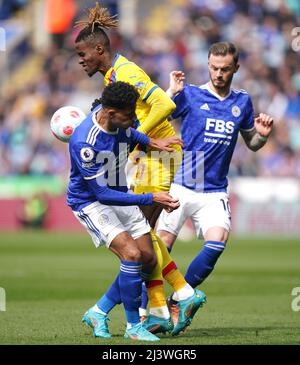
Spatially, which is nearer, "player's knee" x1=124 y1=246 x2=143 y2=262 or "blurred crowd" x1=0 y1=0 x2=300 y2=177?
"player's knee" x1=124 y1=246 x2=143 y2=262

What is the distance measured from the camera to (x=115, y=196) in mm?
7727

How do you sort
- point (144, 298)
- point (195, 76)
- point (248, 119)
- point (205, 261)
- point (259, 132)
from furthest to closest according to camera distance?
point (195, 76)
point (248, 119)
point (259, 132)
point (144, 298)
point (205, 261)

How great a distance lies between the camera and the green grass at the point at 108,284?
8.12 m

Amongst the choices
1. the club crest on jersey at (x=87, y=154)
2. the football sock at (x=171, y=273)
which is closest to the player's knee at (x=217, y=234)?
the football sock at (x=171, y=273)

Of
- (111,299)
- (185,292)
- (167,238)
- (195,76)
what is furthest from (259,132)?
(195,76)

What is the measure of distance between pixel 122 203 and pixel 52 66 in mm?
22106

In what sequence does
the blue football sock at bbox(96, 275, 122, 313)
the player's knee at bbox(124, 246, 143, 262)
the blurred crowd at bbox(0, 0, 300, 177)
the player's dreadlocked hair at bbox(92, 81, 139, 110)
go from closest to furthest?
the player's dreadlocked hair at bbox(92, 81, 139, 110)
the player's knee at bbox(124, 246, 143, 262)
the blue football sock at bbox(96, 275, 122, 313)
the blurred crowd at bbox(0, 0, 300, 177)

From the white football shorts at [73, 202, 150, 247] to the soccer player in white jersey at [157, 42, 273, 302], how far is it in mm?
1190

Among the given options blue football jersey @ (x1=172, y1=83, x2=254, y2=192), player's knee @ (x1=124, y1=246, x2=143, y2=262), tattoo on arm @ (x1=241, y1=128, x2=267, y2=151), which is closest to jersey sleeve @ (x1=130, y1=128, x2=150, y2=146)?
player's knee @ (x1=124, y1=246, x2=143, y2=262)

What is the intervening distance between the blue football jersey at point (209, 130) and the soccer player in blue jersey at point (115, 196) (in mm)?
1213

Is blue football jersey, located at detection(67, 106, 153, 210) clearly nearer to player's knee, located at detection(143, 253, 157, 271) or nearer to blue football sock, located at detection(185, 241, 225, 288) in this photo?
player's knee, located at detection(143, 253, 157, 271)

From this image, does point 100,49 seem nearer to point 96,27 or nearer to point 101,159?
point 96,27

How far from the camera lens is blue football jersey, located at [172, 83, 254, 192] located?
9273mm

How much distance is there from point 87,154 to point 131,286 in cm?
117
